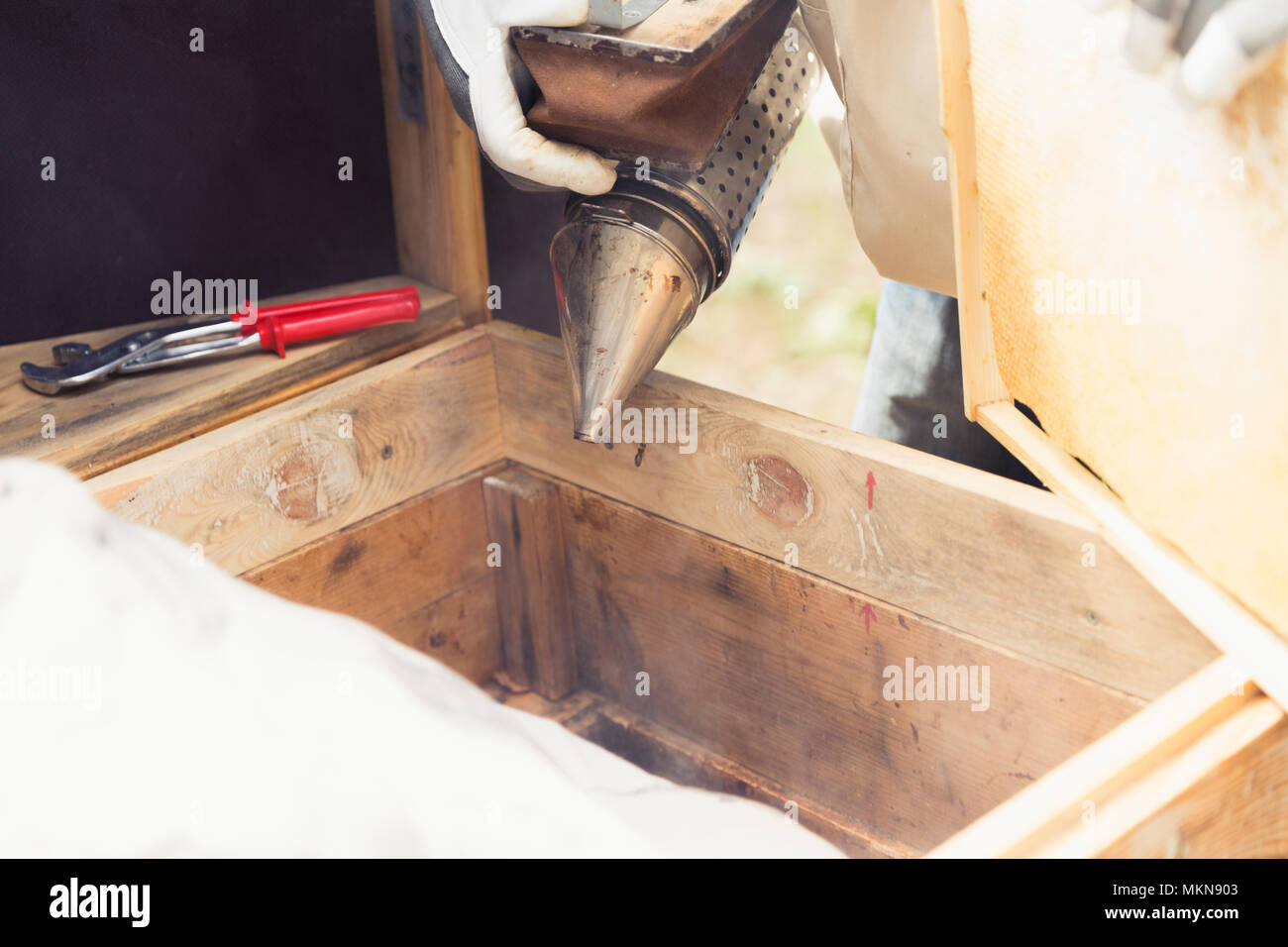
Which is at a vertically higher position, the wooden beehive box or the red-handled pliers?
the red-handled pliers

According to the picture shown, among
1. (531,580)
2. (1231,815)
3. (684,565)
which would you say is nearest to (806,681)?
(684,565)

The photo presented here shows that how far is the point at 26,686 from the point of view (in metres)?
0.61

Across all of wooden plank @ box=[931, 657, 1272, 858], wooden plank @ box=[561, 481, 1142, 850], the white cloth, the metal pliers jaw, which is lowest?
wooden plank @ box=[561, 481, 1142, 850]

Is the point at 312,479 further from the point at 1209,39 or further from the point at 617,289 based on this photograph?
the point at 1209,39

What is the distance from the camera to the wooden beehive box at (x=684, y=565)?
33.0 inches

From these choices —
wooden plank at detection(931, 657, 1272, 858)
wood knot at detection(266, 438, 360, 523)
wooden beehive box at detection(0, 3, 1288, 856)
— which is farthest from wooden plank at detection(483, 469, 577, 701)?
wooden plank at detection(931, 657, 1272, 858)

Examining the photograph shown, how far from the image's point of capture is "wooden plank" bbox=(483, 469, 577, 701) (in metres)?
1.18

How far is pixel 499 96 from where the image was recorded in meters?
0.93

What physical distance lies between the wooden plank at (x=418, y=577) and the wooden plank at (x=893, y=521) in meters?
0.12

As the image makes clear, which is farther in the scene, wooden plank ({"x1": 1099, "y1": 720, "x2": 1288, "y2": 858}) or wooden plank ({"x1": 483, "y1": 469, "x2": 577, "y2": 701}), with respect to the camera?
wooden plank ({"x1": 483, "y1": 469, "x2": 577, "y2": 701})

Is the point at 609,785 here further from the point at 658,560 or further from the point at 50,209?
the point at 50,209

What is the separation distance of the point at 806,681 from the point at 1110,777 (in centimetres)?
43

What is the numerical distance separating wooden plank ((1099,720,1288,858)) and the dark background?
966mm

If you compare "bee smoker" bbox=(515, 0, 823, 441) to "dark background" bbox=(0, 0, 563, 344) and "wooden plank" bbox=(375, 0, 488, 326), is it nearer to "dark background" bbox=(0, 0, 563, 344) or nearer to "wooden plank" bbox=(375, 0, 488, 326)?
"wooden plank" bbox=(375, 0, 488, 326)
